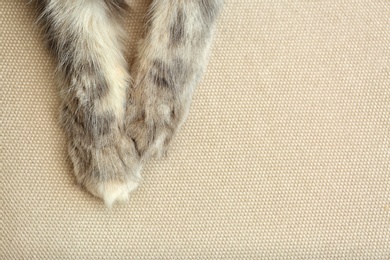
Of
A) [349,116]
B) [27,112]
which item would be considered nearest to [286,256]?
[349,116]

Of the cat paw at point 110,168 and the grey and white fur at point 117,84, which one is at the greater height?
the grey and white fur at point 117,84

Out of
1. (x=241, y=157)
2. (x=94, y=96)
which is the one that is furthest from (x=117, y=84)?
(x=241, y=157)

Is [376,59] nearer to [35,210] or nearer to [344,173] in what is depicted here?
[344,173]

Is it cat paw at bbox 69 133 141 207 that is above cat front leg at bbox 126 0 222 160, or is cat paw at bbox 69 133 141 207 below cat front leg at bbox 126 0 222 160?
below

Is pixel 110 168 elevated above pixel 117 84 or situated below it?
below

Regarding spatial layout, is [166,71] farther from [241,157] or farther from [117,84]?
[241,157]
